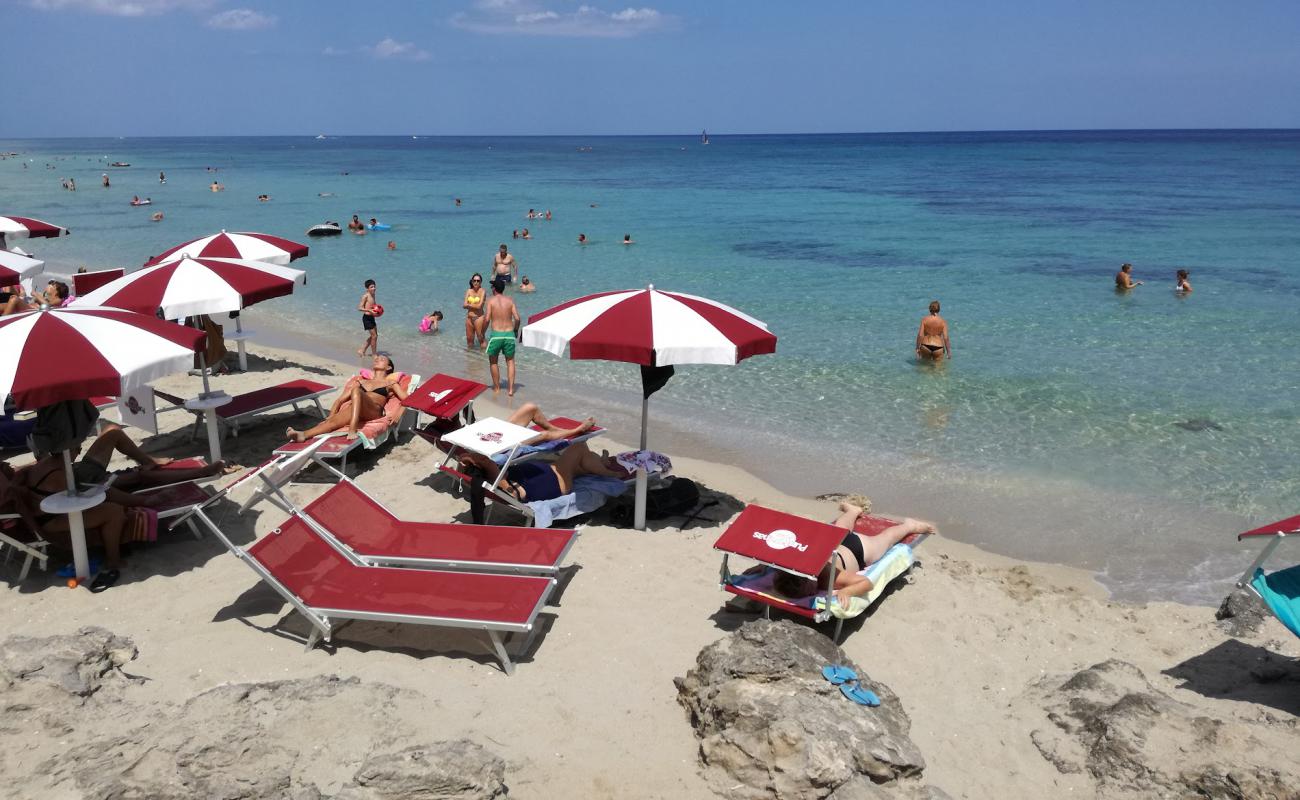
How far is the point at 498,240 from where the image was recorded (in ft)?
95.7

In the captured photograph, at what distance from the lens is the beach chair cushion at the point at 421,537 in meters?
5.94

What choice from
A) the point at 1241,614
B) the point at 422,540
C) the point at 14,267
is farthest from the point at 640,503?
the point at 14,267

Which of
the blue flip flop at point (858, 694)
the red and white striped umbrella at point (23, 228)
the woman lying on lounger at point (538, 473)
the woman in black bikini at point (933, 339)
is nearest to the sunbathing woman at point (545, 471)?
the woman lying on lounger at point (538, 473)

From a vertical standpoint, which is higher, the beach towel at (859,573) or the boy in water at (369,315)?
the boy in water at (369,315)

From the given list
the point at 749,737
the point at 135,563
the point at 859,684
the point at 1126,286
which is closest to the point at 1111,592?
the point at 859,684

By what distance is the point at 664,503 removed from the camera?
757cm

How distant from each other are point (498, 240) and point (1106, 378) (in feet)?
66.6

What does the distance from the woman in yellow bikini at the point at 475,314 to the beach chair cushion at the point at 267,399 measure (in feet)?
16.5

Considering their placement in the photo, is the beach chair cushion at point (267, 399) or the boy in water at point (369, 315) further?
the boy in water at point (369, 315)

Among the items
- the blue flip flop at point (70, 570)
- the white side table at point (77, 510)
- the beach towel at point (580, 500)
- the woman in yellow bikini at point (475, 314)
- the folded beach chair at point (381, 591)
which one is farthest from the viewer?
the woman in yellow bikini at point (475, 314)

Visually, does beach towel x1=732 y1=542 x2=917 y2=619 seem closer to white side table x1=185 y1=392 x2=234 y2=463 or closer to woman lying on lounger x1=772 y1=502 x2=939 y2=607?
woman lying on lounger x1=772 y1=502 x2=939 y2=607

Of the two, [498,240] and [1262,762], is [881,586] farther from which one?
[498,240]

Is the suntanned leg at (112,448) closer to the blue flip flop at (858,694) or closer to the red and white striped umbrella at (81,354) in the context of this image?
the red and white striped umbrella at (81,354)

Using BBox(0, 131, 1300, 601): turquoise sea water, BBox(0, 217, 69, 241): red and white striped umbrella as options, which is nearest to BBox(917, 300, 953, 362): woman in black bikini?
BBox(0, 131, 1300, 601): turquoise sea water
